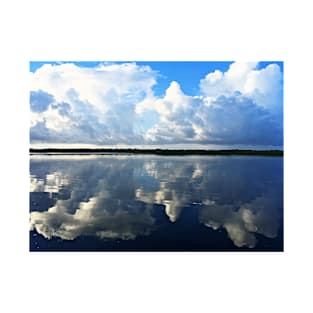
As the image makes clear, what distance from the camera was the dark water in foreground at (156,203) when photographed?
4.72m

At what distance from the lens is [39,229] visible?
489 cm

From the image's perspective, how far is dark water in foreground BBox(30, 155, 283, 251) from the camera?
472cm

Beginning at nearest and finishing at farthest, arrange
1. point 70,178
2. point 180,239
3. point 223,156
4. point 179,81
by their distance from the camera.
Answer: point 180,239, point 179,81, point 223,156, point 70,178

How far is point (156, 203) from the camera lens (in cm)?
555

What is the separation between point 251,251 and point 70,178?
3.40 meters

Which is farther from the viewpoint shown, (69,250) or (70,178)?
(70,178)
